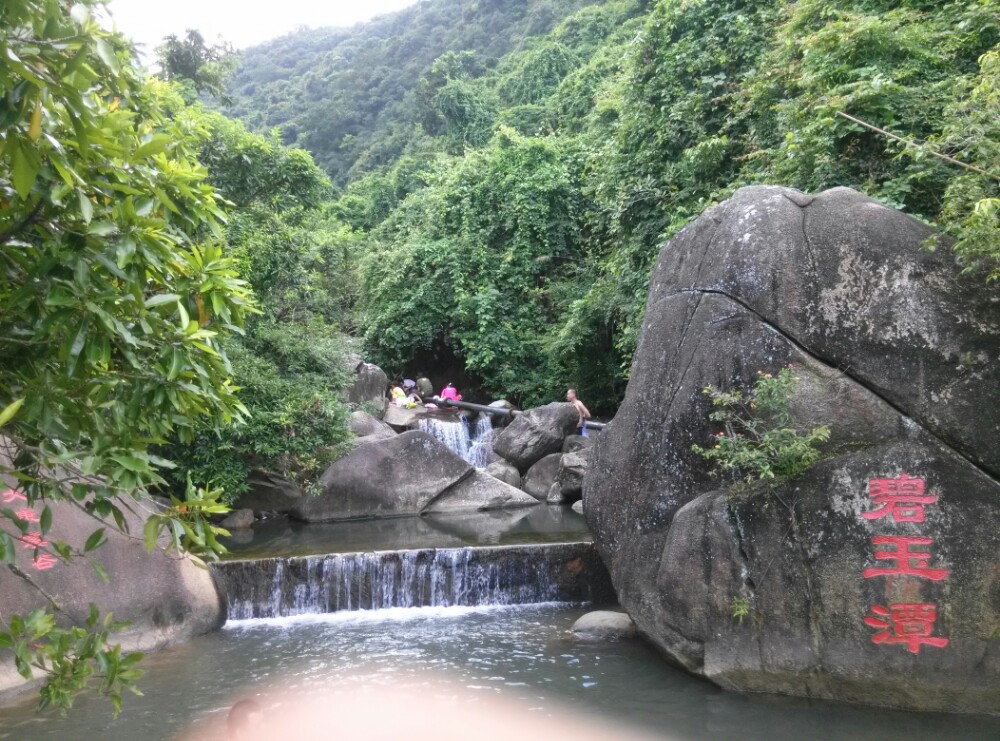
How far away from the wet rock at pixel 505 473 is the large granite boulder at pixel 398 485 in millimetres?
1163

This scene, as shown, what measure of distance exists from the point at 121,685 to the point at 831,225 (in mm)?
6771

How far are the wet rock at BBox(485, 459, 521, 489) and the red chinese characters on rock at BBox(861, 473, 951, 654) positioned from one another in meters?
11.0

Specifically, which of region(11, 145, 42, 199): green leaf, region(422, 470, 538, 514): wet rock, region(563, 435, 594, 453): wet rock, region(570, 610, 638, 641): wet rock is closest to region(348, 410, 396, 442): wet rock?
region(422, 470, 538, 514): wet rock

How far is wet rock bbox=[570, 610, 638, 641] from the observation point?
28.5ft

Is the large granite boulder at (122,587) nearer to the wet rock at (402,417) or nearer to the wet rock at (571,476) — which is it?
the wet rock at (571,476)

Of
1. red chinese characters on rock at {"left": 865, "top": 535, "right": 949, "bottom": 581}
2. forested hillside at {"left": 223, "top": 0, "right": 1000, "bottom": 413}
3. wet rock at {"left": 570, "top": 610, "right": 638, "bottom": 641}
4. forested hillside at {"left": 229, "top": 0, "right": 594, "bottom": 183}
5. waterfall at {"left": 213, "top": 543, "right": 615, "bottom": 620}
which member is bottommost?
wet rock at {"left": 570, "top": 610, "right": 638, "bottom": 641}

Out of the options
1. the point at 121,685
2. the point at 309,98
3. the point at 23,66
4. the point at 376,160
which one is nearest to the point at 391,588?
the point at 121,685

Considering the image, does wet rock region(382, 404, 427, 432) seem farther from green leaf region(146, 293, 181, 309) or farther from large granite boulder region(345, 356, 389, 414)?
green leaf region(146, 293, 181, 309)

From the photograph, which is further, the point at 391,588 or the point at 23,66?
the point at 391,588

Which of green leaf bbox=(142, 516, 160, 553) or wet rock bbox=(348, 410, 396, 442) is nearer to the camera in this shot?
green leaf bbox=(142, 516, 160, 553)

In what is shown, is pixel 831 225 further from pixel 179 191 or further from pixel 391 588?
pixel 391 588

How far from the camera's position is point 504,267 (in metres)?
22.4

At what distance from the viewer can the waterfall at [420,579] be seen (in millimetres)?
10672

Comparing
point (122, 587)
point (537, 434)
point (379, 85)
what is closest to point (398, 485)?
point (537, 434)
